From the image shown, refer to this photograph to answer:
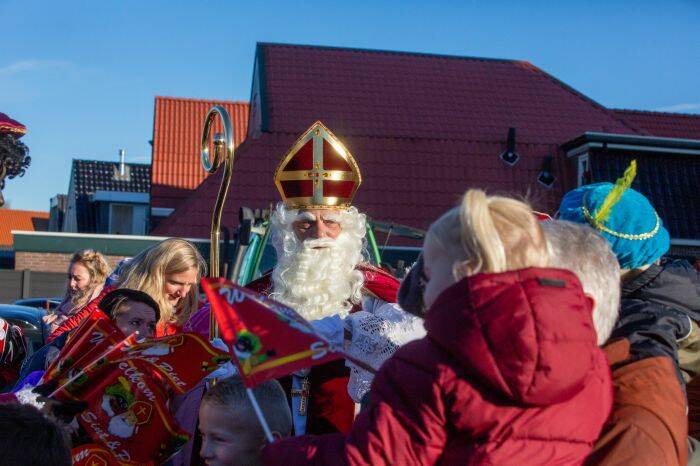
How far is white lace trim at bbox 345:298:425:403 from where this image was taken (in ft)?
8.16

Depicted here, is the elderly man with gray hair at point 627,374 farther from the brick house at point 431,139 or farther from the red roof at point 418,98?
the red roof at point 418,98

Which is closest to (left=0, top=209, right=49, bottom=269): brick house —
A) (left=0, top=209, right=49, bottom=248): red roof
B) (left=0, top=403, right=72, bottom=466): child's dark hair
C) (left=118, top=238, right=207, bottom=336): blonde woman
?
(left=0, top=209, right=49, bottom=248): red roof

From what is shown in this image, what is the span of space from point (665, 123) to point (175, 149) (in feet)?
44.0

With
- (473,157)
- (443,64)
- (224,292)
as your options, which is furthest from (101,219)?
(224,292)

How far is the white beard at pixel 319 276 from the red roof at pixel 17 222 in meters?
52.3

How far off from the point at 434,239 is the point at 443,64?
1966 centimetres

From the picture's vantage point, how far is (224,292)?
1.85 m

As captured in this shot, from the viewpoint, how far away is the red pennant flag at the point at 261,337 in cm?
178

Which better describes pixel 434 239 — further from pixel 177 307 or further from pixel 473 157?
pixel 473 157

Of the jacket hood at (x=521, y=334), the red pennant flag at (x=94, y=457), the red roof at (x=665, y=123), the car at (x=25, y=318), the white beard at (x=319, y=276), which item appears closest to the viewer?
the jacket hood at (x=521, y=334)

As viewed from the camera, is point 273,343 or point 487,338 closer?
point 487,338

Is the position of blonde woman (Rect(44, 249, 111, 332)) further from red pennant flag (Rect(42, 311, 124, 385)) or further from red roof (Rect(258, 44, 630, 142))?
red roof (Rect(258, 44, 630, 142))

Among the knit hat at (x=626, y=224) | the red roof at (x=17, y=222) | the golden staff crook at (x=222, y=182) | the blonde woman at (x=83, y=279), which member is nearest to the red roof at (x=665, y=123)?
the blonde woman at (x=83, y=279)

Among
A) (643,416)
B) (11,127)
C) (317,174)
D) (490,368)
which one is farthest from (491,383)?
(11,127)
